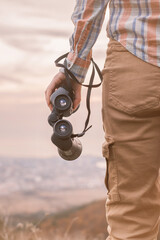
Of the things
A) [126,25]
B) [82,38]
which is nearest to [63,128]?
[82,38]

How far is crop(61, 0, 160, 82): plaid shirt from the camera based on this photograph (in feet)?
5.41

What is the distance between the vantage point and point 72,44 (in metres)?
1.93

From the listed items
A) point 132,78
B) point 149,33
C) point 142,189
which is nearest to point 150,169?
point 142,189

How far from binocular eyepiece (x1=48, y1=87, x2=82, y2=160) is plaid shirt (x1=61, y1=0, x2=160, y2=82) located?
8.4 inches

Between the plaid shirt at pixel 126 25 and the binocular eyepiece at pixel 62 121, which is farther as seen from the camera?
the binocular eyepiece at pixel 62 121

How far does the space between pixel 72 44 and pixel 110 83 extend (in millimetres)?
313

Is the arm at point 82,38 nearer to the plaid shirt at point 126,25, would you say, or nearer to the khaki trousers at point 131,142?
the plaid shirt at point 126,25

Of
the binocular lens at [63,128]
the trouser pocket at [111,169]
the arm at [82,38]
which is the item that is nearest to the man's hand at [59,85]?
the arm at [82,38]

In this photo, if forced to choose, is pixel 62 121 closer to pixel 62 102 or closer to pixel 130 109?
pixel 62 102

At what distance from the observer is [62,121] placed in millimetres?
1890

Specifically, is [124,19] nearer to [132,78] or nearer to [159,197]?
[132,78]

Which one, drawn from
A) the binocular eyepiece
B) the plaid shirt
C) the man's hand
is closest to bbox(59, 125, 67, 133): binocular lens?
the binocular eyepiece

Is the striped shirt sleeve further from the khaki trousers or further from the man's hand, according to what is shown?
the khaki trousers

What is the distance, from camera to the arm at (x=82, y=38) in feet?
6.03
